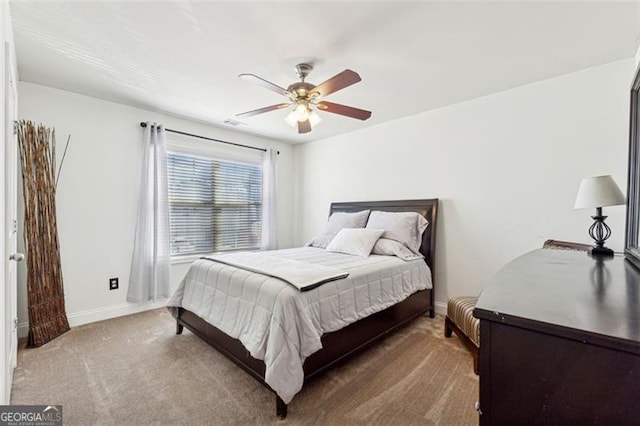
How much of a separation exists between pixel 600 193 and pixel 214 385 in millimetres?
2850

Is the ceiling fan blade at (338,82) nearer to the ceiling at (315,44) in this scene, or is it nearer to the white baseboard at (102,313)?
the ceiling at (315,44)

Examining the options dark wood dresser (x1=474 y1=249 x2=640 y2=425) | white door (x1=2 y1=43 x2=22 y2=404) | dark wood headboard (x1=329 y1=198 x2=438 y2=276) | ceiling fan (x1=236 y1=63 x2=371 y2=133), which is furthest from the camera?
dark wood headboard (x1=329 y1=198 x2=438 y2=276)

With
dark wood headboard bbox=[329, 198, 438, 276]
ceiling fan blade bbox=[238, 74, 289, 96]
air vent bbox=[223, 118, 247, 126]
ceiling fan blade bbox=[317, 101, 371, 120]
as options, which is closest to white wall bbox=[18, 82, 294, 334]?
air vent bbox=[223, 118, 247, 126]

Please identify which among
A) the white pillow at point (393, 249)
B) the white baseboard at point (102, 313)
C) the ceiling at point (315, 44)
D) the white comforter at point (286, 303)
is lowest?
the white baseboard at point (102, 313)

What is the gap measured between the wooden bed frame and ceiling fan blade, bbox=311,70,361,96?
69.0 inches

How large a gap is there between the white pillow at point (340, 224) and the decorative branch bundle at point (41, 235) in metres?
2.68

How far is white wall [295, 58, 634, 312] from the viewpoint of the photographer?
2.34 metres

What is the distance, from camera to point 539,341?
680mm

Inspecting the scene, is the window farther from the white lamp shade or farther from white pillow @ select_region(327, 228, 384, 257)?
the white lamp shade

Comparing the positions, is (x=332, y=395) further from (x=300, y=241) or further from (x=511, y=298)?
(x=300, y=241)

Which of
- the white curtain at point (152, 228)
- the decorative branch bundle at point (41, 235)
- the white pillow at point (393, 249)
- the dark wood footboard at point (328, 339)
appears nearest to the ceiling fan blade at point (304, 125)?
the white pillow at point (393, 249)

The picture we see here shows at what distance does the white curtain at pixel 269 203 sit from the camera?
4516 mm

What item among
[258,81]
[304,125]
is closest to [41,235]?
[258,81]

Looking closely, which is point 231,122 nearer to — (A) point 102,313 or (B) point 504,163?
(A) point 102,313
